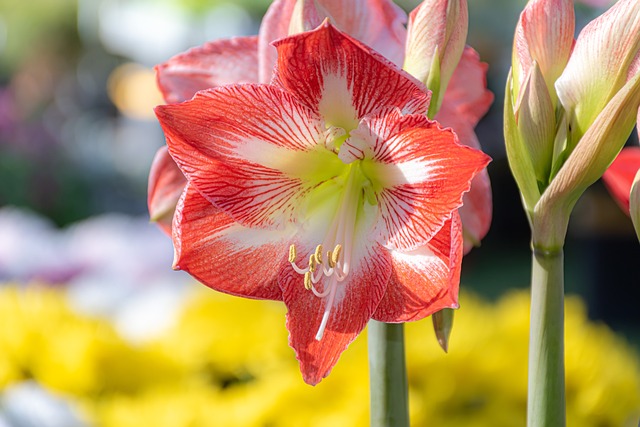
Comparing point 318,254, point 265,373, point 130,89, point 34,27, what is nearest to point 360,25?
point 318,254

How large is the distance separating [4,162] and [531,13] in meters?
3.08

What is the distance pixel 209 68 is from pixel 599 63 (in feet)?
0.62

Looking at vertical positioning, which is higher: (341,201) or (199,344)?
(341,201)

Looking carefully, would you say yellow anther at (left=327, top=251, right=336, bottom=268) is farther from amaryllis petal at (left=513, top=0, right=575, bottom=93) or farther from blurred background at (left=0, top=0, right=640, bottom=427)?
blurred background at (left=0, top=0, right=640, bottom=427)

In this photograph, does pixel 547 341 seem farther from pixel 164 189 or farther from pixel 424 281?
pixel 164 189

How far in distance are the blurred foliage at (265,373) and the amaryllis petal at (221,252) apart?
0.22 meters

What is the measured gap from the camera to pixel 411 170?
33 centimetres

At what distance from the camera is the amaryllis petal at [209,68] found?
409mm

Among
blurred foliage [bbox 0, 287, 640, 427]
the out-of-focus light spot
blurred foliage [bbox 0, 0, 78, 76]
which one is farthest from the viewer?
the out-of-focus light spot

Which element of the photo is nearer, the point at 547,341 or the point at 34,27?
the point at 547,341

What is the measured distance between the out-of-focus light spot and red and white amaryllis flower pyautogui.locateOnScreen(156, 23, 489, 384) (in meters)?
5.84

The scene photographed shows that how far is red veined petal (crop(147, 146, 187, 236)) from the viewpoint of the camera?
39 cm

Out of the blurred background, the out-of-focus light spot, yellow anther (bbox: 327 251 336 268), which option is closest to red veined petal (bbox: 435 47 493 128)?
yellow anther (bbox: 327 251 336 268)

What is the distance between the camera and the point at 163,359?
28.2 inches
